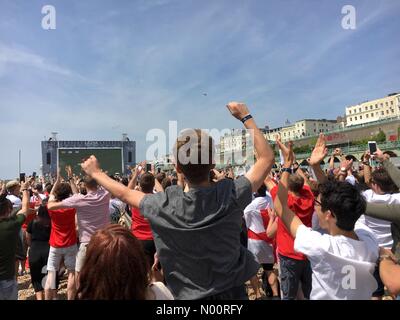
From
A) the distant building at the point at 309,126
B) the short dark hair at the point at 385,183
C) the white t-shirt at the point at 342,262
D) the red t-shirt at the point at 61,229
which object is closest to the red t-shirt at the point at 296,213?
the short dark hair at the point at 385,183

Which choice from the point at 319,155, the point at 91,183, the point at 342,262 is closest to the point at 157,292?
the point at 342,262

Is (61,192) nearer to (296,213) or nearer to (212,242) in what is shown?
(296,213)

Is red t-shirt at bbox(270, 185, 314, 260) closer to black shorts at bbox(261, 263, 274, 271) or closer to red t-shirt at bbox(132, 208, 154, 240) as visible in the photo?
black shorts at bbox(261, 263, 274, 271)

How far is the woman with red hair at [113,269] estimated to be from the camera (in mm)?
1573

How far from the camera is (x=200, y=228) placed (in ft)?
6.59

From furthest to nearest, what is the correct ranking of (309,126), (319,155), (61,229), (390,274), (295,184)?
1. (309,126)
2. (61,229)
3. (295,184)
4. (319,155)
5. (390,274)

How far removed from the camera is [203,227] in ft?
6.59

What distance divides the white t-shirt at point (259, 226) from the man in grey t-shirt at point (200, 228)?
3414mm

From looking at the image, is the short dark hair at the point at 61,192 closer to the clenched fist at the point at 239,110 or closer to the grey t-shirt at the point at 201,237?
the grey t-shirt at the point at 201,237

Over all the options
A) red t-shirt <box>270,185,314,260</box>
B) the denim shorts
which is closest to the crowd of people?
red t-shirt <box>270,185,314,260</box>

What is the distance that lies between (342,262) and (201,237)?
97 centimetres
